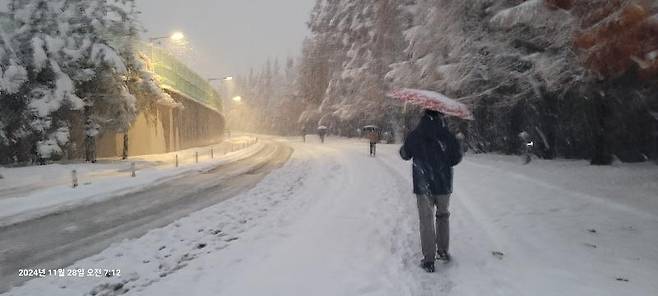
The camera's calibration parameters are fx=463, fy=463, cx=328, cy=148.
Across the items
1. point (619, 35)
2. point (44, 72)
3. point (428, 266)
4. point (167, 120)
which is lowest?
point (428, 266)

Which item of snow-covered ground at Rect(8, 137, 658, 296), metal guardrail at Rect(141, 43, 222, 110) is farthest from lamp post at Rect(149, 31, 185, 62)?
snow-covered ground at Rect(8, 137, 658, 296)

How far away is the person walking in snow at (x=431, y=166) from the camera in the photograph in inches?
215

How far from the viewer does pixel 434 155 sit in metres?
5.49

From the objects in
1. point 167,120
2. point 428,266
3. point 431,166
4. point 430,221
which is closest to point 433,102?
point 431,166

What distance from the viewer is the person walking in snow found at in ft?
17.9

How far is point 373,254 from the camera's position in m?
6.18

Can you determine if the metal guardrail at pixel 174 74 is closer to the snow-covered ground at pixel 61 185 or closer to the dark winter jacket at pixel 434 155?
the snow-covered ground at pixel 61 185

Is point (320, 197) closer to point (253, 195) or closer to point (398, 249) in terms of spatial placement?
point (253, 195)

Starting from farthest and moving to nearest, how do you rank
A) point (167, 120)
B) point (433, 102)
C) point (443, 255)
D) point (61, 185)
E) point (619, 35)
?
1. point (167, 120)
2. point (61, 185)
3. point (619, 35)
4. point (443, 255)
5. point (433, 102)

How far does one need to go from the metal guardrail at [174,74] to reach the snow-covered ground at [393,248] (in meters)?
21.4

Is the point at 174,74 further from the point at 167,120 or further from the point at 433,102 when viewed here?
the point at 433,102

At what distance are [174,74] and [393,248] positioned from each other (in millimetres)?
31819

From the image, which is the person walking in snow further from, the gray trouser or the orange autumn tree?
the orange autumn tree

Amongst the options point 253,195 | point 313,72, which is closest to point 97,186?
point 253,195
